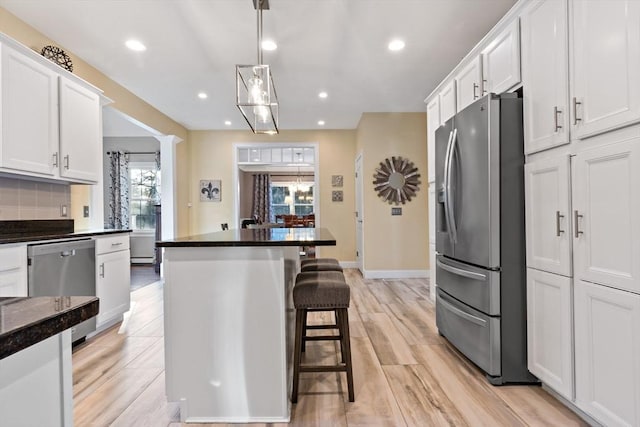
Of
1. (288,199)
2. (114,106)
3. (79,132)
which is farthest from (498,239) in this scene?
(288,199)

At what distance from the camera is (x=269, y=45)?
3.24 metres

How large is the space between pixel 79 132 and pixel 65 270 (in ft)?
4.19

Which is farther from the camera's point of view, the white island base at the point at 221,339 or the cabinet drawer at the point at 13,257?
the cabinet drawer at the point at 13,257

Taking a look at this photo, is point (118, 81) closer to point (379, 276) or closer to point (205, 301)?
point (205, 301)

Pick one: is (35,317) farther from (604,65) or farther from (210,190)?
(210,190)

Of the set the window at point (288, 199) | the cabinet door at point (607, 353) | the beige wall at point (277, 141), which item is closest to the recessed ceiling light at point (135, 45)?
the beige wall at point (277, 141)

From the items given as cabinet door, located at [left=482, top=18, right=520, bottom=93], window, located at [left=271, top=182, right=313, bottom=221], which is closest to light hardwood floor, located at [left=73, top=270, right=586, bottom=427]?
cabinet door, located at [left=482, top=18, right=520, bottom=93]

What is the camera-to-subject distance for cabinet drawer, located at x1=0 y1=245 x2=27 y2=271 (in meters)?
2.12

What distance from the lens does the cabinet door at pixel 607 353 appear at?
139cm

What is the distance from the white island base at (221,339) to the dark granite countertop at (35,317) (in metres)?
1.12

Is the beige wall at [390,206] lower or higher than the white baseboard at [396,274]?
higher

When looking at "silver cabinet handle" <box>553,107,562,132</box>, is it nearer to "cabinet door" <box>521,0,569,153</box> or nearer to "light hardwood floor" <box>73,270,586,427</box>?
"cabinet door" <box>521,0,569,153</box>

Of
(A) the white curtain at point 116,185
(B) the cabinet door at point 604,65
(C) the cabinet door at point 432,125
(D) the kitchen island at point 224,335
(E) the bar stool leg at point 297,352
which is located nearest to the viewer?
(B) the cabinet door at point 604,65

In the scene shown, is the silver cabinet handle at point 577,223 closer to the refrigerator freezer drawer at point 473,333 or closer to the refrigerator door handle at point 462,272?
the refrigerator door handle at point 462,272
